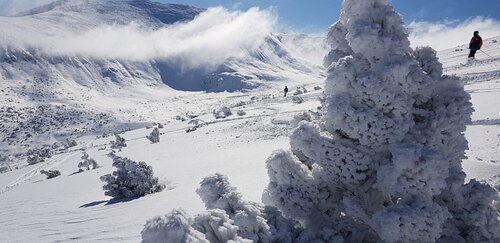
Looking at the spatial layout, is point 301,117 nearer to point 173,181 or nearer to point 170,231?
point 170,231

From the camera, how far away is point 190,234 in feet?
8.95

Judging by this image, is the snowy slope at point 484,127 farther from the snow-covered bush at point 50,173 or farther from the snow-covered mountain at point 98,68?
the snow-covered mountain at point 98,68

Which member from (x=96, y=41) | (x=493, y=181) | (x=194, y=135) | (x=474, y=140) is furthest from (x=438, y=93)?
(x=96, y=41)

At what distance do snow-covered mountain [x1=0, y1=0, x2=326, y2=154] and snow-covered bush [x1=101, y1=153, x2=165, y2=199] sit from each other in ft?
119

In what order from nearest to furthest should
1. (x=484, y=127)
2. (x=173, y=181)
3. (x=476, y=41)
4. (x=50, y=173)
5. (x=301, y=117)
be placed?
(x=301, y=117)
(x=484, y=127)
(x=173, y=181)
(x=50, y=173)
(x=476, y=41)

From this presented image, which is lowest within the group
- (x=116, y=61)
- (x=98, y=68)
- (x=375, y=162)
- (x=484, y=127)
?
(x=98, y=68)

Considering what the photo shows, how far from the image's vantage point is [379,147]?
12.2 ft

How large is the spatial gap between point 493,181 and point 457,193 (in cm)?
190

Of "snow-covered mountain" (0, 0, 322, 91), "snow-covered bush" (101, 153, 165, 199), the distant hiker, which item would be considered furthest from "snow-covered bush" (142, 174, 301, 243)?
"snow-covered mountain" (0, 0, 322, 91)

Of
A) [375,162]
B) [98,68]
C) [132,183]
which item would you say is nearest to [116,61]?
[98,68]

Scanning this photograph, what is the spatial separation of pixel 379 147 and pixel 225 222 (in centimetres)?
168

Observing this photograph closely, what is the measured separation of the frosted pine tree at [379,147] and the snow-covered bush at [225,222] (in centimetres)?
32

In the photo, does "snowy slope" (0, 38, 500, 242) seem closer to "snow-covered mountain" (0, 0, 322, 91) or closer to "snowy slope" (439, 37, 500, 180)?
"snowy slope" (439, 37, 500, 180)

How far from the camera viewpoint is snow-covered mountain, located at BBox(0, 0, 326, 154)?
53.3m
